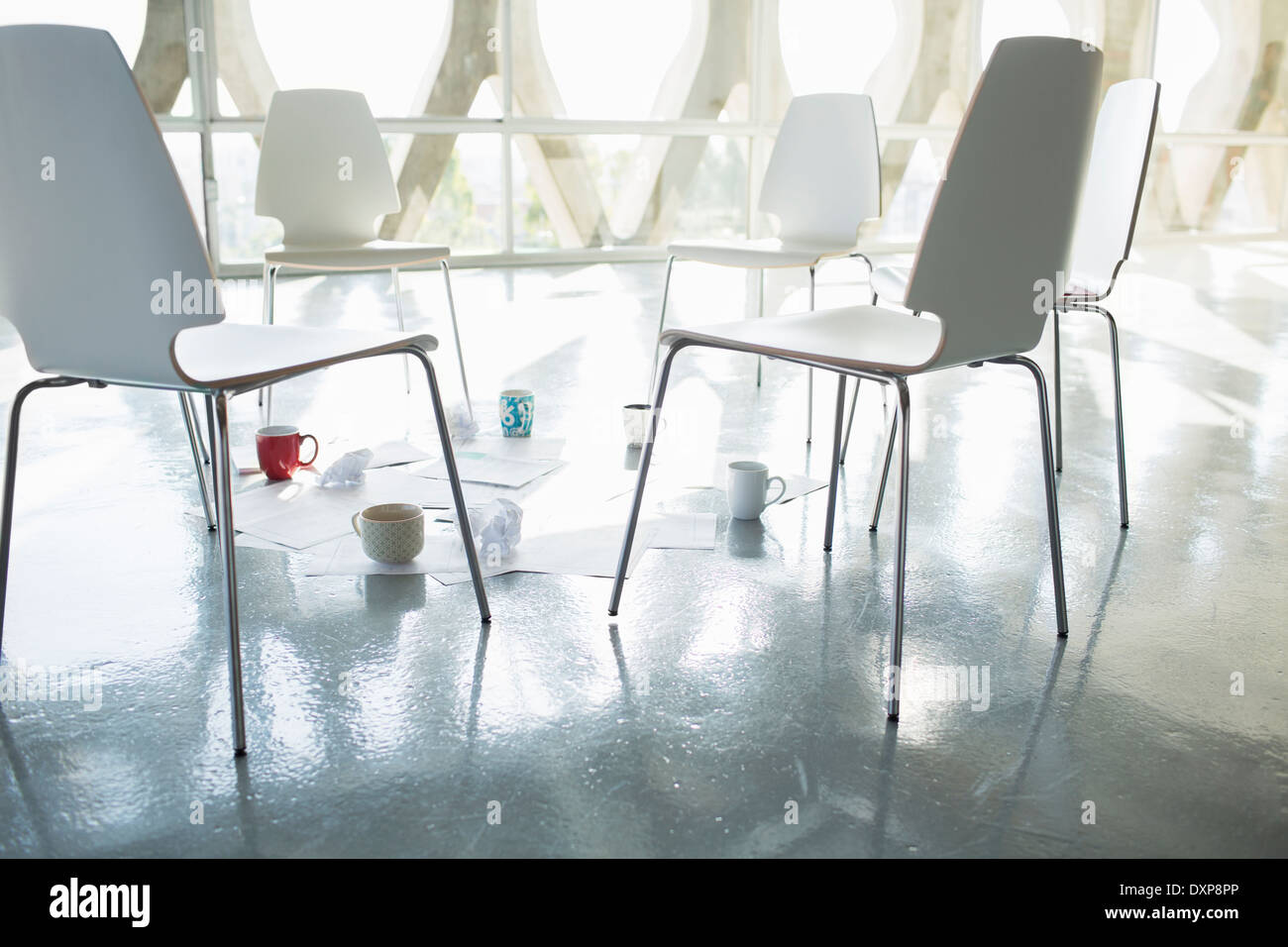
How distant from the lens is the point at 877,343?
1.53 meters

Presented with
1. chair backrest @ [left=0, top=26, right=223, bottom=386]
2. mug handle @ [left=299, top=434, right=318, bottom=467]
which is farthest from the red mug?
chair backrest @ [left=0, top=26, right=223, bottom=386]

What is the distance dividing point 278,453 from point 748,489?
100 cm

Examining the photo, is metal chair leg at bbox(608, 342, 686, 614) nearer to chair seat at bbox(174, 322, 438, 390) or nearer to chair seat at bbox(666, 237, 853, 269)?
chair seat at bbox(174, 322, 438, 390)

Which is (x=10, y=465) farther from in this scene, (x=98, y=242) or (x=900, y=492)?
(x=900, y=492)

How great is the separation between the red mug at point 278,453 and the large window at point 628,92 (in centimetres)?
391

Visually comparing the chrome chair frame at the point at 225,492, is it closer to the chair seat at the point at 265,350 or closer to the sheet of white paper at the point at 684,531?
the chair seat at the point at 265,350

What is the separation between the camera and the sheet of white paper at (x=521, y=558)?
177 centimetres

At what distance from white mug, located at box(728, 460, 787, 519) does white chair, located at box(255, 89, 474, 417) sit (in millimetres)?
928

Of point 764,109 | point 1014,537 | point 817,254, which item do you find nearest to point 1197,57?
point 764,109

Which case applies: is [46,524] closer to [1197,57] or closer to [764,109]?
[764,109]

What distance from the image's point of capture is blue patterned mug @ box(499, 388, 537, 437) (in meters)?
2.60

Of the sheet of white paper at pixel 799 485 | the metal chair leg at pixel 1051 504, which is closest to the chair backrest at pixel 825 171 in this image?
the sheet of white paper at pixel 799 485

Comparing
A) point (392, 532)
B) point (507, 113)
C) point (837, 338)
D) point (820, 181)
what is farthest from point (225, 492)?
point (507, 113)

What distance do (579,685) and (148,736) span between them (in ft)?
1.70
